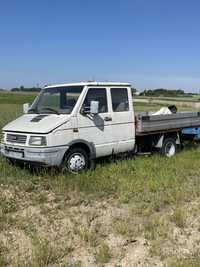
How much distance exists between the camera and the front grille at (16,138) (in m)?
7.69

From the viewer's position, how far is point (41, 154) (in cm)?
741

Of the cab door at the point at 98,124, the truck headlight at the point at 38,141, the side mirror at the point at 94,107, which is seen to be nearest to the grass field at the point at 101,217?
the cab door at the point at 98,124

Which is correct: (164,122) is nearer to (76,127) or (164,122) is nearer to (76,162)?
(76,127)

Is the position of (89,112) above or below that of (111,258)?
above

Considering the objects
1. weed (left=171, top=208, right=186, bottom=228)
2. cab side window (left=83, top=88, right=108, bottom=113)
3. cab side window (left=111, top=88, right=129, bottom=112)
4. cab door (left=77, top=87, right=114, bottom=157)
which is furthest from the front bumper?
weed (left=171, top=208, right=186, bottom=228)

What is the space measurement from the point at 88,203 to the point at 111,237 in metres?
1.37

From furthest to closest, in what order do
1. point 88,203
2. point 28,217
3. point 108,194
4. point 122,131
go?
point 122,131
point 108,194
point 88,203
point 28,217

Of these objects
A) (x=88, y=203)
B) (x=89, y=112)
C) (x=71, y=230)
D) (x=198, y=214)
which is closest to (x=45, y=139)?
(x=89, y=112)

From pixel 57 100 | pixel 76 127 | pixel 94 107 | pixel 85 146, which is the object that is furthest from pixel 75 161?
pixel 57 100

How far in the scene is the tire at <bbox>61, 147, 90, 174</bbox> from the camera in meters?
7.80

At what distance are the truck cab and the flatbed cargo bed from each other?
32cm

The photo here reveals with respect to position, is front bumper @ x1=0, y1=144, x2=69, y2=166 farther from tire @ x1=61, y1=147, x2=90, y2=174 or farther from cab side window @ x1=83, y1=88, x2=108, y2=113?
cab side window @ x1=83, y1=88, x2=108, y2=113

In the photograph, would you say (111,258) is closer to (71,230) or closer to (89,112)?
(71,230)

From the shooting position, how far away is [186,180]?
770cm
